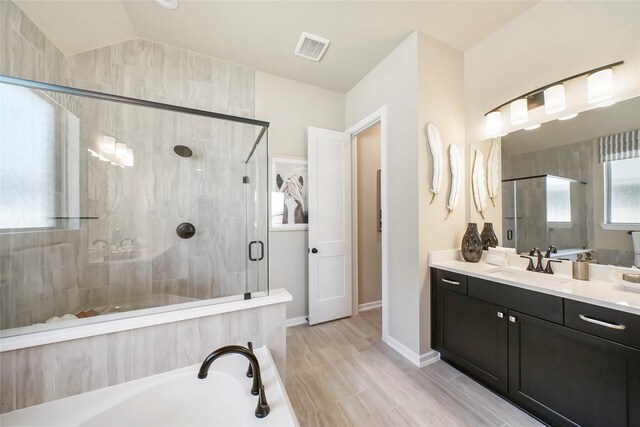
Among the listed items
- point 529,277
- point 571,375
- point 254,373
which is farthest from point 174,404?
point 529,277

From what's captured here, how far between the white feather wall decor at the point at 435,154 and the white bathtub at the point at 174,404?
72.6 inches

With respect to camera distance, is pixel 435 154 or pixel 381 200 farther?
pixel 381 200

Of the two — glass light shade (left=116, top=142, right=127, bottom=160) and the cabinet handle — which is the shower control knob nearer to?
glass light shade (left=116, top=142, right=127, bottom=160)

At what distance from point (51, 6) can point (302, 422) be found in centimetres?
317

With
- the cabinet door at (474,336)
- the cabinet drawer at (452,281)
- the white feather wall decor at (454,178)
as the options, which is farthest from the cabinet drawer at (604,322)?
the white feather wall decor at (454,178)

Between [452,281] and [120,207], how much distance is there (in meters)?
2.89

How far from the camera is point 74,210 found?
1.72 metres

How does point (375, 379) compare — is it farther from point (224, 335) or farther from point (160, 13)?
point (160, 13)

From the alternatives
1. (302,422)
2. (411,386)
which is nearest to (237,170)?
(302,422)

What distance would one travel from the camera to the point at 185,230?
2166 millimetres

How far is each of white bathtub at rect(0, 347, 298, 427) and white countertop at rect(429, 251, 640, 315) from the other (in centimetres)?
153

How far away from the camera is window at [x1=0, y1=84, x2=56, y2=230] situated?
124 cm

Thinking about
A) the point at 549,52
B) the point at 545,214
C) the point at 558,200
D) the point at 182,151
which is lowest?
the point at 545,214

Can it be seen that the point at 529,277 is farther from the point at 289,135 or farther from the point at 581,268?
the point at 289,135
